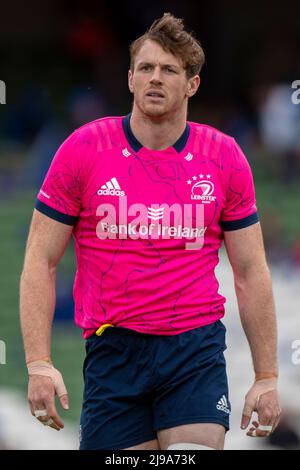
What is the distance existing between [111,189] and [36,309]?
61 centimetres

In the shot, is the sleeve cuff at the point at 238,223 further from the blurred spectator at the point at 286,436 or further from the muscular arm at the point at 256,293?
the blurred spectator at the point at 286,436

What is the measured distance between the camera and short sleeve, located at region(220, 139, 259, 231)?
4828 millimetres

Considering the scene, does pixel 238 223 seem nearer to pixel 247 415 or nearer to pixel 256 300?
pixel 256 300

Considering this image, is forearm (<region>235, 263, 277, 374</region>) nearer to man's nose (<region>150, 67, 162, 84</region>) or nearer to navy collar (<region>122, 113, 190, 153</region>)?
navy collar (<region>122, 113, 190, 153</region>)

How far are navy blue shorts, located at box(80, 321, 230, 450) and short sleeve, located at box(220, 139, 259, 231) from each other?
48 centimetres

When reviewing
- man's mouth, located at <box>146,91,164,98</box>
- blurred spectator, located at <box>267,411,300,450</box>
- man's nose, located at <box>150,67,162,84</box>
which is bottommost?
blurred spectator, located at <box>267,411,300,450</box>

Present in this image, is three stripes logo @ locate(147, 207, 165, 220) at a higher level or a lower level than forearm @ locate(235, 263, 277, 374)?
higher

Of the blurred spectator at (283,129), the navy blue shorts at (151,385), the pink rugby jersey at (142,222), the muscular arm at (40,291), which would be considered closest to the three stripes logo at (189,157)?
the pink rugby jersey at (142,222)

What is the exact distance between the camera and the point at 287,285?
1102 centimetres

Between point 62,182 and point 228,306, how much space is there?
536cm

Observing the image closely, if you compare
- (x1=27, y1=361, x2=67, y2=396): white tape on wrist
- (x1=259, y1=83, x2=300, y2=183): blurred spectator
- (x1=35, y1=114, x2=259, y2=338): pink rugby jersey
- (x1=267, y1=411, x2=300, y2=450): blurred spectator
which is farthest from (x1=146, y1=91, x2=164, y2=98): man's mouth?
(x1=259, y1=83, x2=300, y2=183): blurred spectator

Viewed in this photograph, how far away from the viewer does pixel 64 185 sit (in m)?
4.72

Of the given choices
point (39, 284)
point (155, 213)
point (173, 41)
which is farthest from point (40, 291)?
point (173, 41)

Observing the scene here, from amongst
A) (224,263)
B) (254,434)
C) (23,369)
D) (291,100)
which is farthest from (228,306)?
(254,434)
